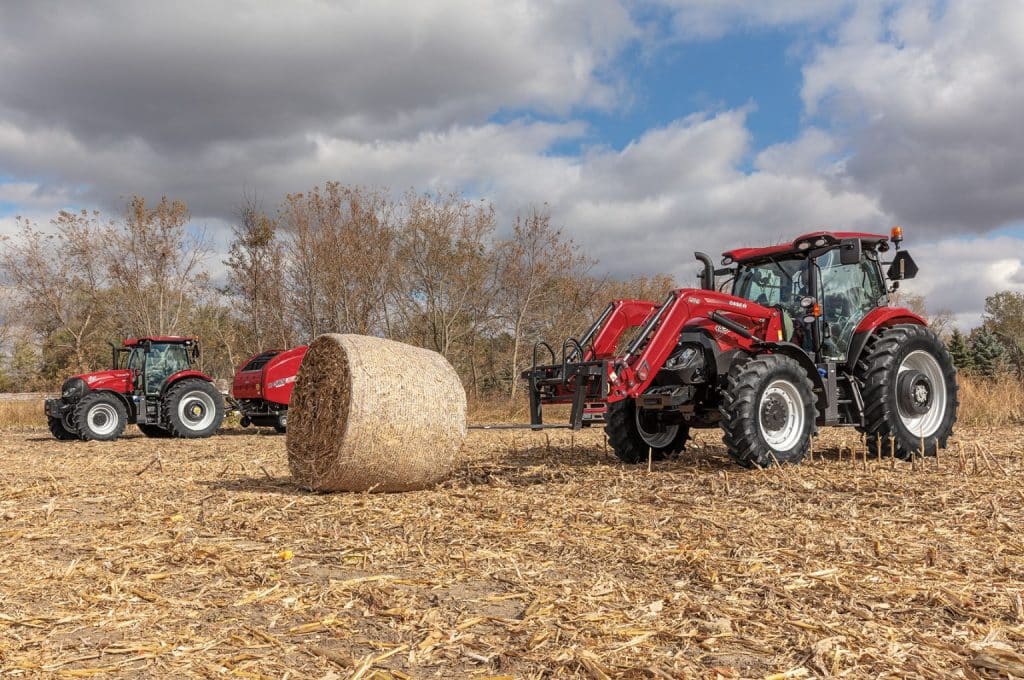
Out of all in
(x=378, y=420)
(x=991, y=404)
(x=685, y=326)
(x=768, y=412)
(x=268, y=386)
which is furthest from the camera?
(x=268, y=386)

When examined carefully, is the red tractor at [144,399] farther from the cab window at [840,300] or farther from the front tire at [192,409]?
the cab window at [840,300]

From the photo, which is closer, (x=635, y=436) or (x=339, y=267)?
(x=635, y=436)

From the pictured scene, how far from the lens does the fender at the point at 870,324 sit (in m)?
8.63

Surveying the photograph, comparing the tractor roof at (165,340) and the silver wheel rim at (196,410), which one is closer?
the silver wheel rim at (196,410)

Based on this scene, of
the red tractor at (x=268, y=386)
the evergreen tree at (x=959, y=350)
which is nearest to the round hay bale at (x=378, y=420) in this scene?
the red tractor at (x=268, y=386)

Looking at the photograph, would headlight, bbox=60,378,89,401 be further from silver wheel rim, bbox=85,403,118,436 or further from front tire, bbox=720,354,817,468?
front tire, bbox=720,354,817,468

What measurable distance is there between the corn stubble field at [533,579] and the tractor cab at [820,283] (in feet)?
5.89

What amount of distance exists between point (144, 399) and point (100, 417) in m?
0.83

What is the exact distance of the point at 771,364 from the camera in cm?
757

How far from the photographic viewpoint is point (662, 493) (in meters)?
6.60

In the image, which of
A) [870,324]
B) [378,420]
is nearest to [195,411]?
[378,420]

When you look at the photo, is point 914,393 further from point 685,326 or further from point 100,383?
point 100,383

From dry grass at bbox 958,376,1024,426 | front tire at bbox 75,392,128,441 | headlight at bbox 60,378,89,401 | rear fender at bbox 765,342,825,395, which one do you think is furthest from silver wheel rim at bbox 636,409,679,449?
headlight at bbox 60,378,89,401

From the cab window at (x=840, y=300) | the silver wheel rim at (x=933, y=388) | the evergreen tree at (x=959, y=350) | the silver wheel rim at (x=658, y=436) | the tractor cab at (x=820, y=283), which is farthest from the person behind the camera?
the evergreen tree at (x=959, y=350)
